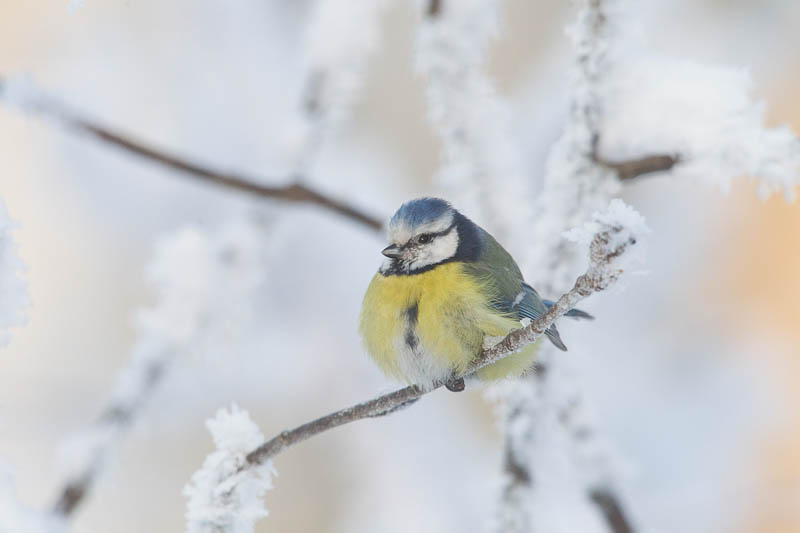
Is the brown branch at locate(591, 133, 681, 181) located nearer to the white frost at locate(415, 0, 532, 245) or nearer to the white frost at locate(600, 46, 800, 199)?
the white frost at locate(600, 46, 800, 199)

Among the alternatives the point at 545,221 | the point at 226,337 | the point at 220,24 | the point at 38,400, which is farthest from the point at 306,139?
the point at 220,24

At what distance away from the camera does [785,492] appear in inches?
118

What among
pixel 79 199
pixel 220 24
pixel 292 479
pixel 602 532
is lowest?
pixel 602 532

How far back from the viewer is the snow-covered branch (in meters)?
0.69

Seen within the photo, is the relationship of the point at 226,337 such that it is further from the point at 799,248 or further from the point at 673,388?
the point at 799,248

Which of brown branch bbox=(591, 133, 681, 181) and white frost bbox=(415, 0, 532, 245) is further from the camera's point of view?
white frost bbox=(415, 0, 532, 245)

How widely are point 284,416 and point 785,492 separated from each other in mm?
2032

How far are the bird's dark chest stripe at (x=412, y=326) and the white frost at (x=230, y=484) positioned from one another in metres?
0.57

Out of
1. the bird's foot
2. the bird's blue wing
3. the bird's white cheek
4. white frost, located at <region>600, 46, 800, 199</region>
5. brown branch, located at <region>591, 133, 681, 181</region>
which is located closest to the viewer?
white frost, located at <region>600, 46, 800, 199</region>

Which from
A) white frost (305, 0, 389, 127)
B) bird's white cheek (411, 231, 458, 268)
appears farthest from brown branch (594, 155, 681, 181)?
white frost (305, 0, 389, 127)

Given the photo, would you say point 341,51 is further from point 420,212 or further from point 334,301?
point 334,301

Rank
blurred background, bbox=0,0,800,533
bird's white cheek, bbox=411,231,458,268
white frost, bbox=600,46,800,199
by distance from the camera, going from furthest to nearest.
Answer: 1. blurred background, bbox=0,0,800,533
2. bird's white cheek, bbox=411,231,458,268
3. white frost, bbox=600,46,800,199

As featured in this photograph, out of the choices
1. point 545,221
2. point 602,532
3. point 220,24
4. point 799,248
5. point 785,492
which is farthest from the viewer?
point 220,24

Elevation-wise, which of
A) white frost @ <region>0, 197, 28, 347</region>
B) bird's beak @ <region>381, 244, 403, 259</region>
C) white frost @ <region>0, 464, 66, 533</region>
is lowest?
white frost @ <region>0, 464, 66, 533</region>
